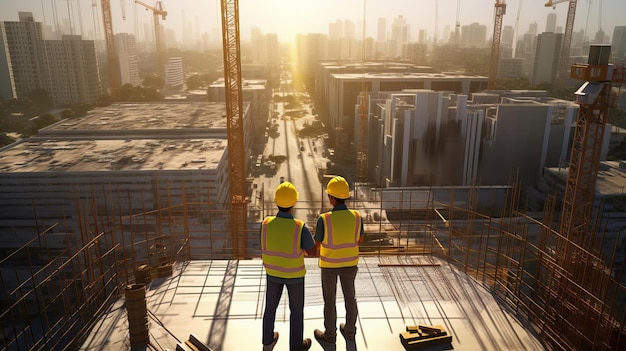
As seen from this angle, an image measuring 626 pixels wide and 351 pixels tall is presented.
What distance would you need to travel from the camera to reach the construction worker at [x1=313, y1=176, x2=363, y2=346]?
156 inches

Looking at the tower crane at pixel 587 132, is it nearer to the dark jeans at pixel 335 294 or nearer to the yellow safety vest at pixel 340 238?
the dark jeans at pixel 335 294

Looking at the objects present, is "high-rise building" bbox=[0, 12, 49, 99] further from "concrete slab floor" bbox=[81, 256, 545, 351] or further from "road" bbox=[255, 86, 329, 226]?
"concrete slab floor" bbox=[81, 256, 545, 351]

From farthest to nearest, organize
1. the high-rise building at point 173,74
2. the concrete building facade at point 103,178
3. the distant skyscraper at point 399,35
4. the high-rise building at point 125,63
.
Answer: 1. the distant skyscraper at point 399,35
2. the high-rise building at point 173,74
3. the high-rise building at point 125,63
4. the concrete building facade at point 103,178

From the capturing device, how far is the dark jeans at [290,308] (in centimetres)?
399

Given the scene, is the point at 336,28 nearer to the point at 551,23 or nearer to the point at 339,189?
the point at 551,23

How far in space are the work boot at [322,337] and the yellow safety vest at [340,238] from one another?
813mm

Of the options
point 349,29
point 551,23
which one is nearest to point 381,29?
point 349,29

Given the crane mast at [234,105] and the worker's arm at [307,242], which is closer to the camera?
the worker's arm at [307,242]

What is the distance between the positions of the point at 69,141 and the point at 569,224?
25543 millimetres

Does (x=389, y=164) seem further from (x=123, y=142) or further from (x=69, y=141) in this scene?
(x=69, y=141)

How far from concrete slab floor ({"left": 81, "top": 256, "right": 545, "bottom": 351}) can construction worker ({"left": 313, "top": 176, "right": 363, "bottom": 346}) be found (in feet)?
1.83

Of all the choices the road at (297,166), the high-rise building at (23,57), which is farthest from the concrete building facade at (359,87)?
the high-rise building at (23,57)

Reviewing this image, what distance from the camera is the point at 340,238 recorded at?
399cm

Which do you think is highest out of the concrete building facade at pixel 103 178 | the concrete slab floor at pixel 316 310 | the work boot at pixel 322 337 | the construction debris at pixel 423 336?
the work boot at pixel 322 337
